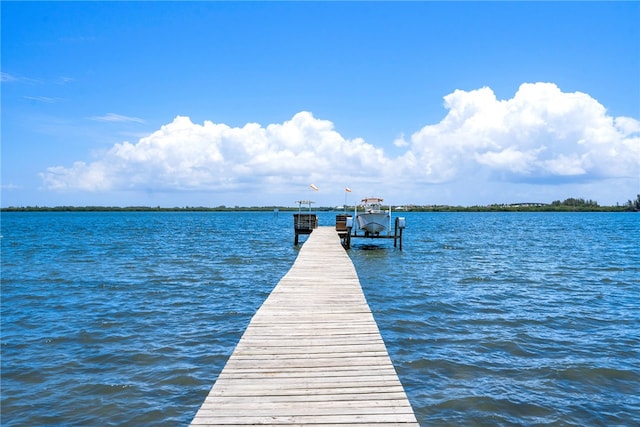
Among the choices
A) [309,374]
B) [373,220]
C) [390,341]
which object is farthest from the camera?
[373,220]

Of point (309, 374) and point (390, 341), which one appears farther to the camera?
point (390, 341)

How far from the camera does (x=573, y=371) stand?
25.4ft

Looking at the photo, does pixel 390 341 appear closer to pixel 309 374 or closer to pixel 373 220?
pixel 309 374

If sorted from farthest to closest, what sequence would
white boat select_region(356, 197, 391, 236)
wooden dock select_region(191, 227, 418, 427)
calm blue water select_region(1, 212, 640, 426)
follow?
1. white boat select_region(356, 197, 391, 236)
2. calm blue water select_region(1, 212, 640, 426)
3. wooden dock select_region(191, 227, 418, 427)

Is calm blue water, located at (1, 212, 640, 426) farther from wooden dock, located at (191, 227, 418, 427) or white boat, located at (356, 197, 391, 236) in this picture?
white boat, located at (356, 197, 391, 236)

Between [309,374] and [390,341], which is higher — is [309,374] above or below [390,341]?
above

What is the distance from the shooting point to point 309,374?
5.04 m

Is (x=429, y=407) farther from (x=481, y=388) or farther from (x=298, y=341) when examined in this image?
(x=298, y=341)

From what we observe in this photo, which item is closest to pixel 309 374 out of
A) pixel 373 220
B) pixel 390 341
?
pixel 390 341

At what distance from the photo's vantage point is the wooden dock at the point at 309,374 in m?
4.09

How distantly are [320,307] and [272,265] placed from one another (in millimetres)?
13783

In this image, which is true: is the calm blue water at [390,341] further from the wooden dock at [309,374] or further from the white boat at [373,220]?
the white boat at [373,220]

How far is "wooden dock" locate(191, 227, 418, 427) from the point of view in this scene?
13.4 feet

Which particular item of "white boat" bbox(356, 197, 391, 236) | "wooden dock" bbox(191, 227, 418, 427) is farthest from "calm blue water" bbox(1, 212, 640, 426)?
"white boat" bbox(356, 197, 391, 236)
